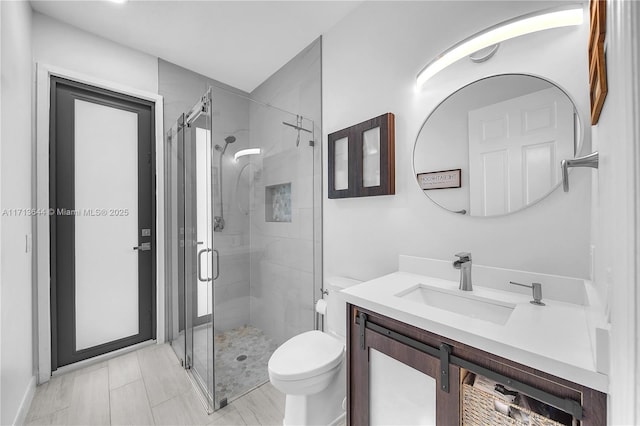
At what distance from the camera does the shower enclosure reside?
1.78 meters

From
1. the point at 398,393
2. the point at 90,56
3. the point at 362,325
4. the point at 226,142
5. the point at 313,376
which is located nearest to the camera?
the point at 398,393

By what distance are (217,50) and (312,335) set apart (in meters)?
2.51

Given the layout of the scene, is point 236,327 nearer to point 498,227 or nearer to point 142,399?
point 142,399

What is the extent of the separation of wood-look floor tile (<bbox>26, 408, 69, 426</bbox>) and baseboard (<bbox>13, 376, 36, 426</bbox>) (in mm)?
61

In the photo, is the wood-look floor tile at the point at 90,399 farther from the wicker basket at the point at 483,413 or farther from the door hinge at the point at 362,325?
the wicker basket at the point at 483,413

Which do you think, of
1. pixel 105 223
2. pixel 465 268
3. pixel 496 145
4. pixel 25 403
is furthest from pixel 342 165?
pixel 25 403

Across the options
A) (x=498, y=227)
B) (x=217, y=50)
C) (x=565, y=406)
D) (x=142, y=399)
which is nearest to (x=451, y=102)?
(x=498, y=227)

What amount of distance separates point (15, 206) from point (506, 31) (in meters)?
2.70

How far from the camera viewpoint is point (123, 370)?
6.78 ft

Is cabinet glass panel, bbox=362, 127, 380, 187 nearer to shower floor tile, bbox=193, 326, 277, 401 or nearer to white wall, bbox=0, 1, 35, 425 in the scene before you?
shower floor tile, bbox=193, 326, 277, 401

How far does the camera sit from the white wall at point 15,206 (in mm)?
1283

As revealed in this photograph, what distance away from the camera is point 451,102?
4.49 feet

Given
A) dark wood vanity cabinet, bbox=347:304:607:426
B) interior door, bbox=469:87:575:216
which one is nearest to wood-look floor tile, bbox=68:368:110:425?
dark wood vanity cabinet, bbox=347:304:607:426

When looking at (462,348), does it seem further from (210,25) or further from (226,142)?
(210,25)
